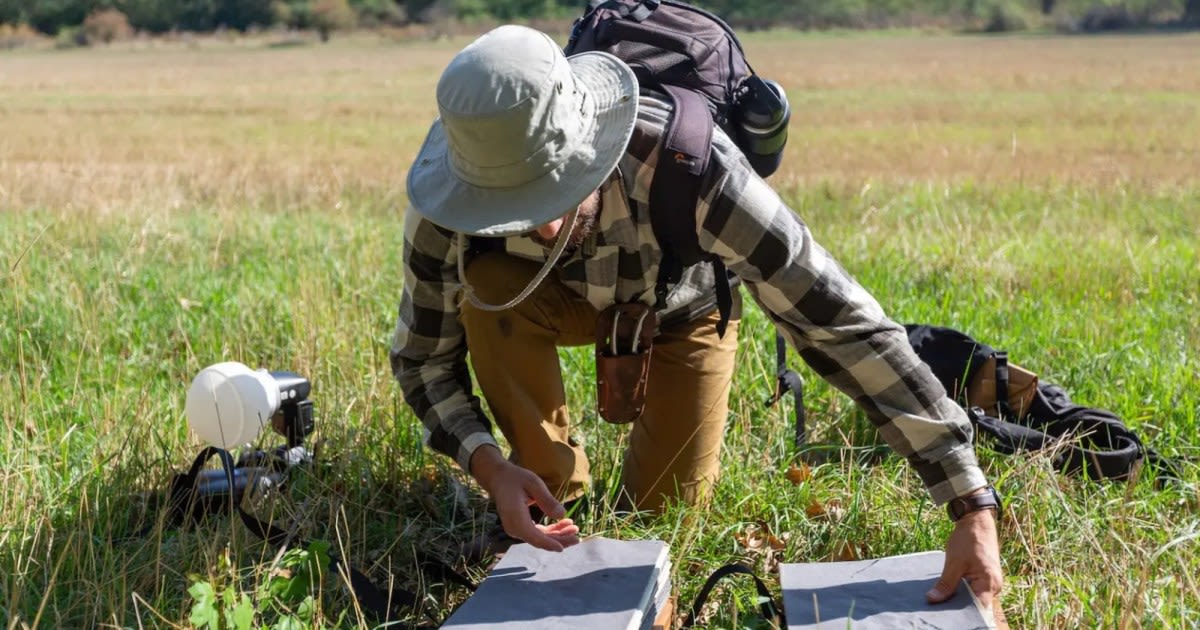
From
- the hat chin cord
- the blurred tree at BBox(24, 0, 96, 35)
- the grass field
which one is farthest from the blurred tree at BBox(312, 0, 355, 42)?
the hat chin cord

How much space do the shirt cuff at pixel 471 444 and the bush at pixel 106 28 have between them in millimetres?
46629

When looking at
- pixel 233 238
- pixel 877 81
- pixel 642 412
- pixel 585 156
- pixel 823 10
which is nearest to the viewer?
pixel 585 156

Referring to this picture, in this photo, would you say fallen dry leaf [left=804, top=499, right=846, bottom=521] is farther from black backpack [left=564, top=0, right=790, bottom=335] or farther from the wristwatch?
the wristwatch

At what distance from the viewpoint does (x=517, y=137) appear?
246 cm

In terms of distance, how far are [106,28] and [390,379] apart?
47928mm

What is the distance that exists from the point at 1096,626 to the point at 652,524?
1.18 meters

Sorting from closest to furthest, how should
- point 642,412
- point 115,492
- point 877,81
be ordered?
point 115,492
point 642,412
point 877,81

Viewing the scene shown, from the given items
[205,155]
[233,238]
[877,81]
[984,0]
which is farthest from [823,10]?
[233,238]

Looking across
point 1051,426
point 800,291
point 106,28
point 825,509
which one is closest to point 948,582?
point 800,291

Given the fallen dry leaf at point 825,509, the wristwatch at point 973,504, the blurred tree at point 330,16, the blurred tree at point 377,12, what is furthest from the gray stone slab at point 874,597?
the blurred tree at point 377,12

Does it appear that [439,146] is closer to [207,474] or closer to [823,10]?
[207,474]

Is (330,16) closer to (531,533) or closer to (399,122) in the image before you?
(399,122)

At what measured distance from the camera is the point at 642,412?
363 cm

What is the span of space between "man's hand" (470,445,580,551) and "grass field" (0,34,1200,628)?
0.37m
